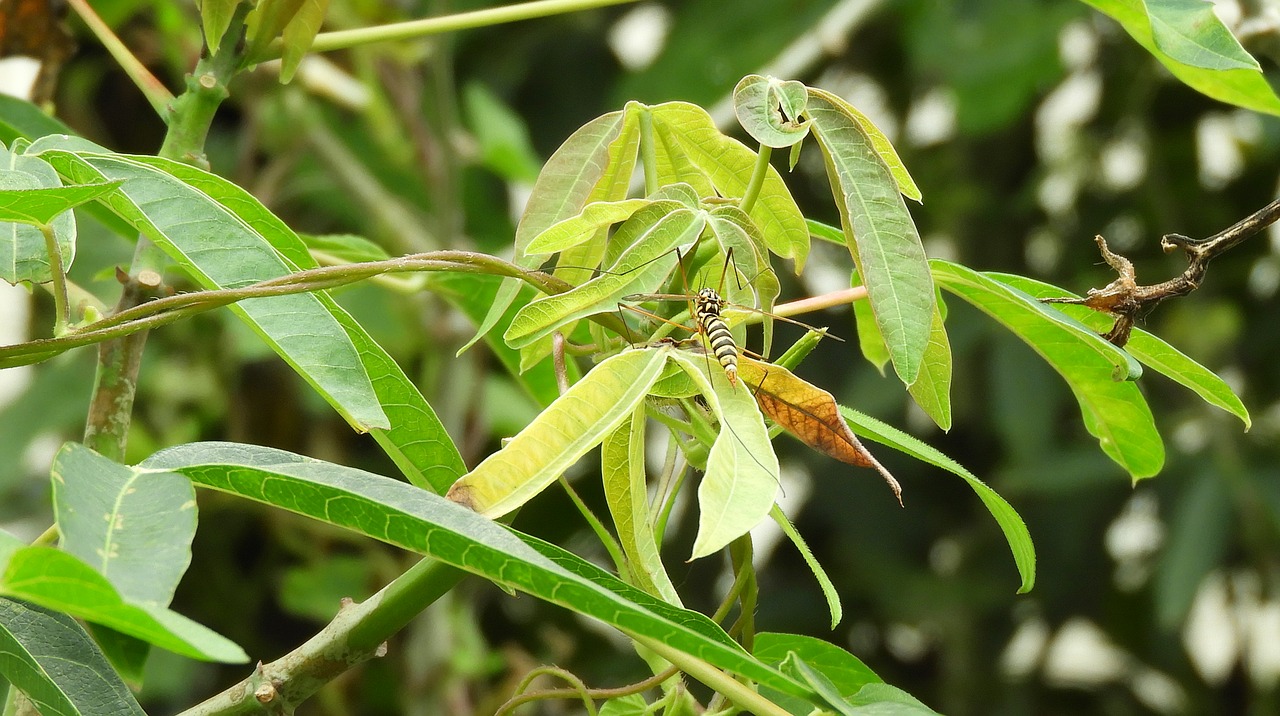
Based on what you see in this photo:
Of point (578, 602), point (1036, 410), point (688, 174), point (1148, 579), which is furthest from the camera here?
point (1148, 579)

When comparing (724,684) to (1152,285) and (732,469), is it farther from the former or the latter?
(1152,285)

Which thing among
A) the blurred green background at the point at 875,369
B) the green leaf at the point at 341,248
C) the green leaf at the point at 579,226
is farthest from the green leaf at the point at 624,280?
the blurred green background at the point at 875,369

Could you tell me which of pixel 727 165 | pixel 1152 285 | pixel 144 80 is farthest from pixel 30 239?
pixel 1152 285

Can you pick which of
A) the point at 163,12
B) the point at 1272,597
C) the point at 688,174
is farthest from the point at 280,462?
the point at 1272,597

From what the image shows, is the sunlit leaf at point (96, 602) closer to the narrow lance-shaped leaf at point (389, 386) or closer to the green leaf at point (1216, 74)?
the narrow lance-shaped leaf at point (389, 386)

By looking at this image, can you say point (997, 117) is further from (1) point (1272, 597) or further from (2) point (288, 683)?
(2) point (288, 683)

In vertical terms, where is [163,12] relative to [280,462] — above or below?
above
